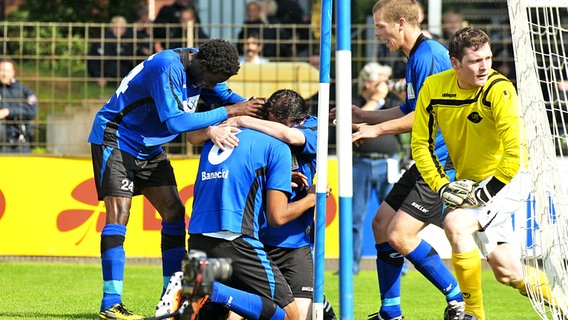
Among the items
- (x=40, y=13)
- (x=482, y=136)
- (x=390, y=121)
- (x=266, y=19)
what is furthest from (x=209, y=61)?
(x=40, y=13)

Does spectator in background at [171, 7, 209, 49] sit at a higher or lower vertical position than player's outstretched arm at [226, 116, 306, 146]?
higher

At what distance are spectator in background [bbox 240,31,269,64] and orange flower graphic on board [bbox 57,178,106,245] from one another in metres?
2.26

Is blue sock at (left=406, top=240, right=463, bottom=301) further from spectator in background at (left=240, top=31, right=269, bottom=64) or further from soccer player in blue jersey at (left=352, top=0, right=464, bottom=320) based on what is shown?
spectator in background at (left=240, top=31, right=269, bottom=64)

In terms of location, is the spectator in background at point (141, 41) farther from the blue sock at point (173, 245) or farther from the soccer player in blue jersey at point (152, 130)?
the blue sock at point (173, 245)

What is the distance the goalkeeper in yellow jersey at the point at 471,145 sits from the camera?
6.42 m

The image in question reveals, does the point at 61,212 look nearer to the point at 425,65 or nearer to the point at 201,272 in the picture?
the point at 425,65

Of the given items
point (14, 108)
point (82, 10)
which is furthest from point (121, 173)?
point (82, 10)

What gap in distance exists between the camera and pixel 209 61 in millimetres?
7152

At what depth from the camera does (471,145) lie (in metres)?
6.75

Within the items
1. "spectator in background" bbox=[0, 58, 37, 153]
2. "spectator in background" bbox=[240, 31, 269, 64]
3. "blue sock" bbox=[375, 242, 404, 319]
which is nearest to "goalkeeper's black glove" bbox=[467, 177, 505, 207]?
"blue sock" bbox=[375, 242, 404, 319]

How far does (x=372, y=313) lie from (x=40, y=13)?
33.0ft

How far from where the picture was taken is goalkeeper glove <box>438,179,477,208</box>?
6.38 m

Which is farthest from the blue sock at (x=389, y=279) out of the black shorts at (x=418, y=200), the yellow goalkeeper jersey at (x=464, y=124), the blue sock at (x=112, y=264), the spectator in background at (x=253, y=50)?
the spectator in background at (x=253, y=50)

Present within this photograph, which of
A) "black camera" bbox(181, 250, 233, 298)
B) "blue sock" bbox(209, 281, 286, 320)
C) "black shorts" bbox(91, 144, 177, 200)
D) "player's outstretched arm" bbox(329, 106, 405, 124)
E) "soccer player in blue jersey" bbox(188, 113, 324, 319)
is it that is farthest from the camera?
"player's outstretched arm" bbox(329, 106, 405, 124)
